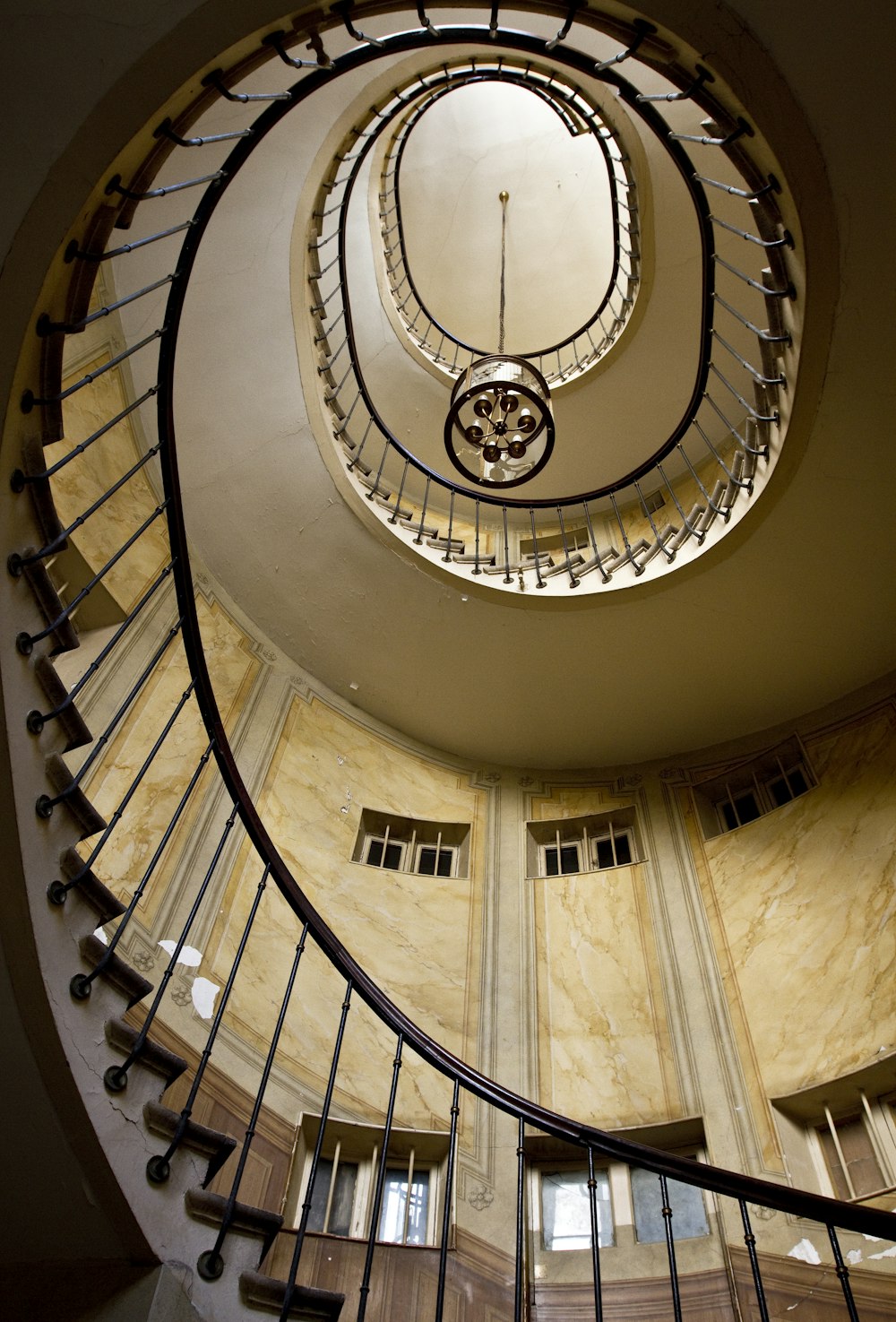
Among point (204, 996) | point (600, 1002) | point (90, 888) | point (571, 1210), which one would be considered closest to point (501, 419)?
point (600, 1002)

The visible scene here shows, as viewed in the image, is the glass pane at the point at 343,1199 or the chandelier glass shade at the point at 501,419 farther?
the chandelier glass shade at the point at 501,419

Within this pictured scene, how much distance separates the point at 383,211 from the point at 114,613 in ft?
18.0

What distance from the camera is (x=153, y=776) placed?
5.16 metres

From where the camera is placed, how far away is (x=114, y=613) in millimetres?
5688

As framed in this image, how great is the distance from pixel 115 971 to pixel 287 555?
4.25 m

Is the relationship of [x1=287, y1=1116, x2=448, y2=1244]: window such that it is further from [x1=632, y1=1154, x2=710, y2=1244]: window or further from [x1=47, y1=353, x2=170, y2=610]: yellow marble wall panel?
[x1=47, y1=353, x2=170, y2=610]: yellow marble wall panel

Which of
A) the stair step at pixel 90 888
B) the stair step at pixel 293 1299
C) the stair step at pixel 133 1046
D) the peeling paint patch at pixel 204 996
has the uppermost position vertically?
the peeling paint patch at pixel 204 996

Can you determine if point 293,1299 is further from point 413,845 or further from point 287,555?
point 287,555

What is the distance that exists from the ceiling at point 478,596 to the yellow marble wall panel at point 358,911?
52cm

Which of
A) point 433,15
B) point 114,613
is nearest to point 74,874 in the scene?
point 114,613

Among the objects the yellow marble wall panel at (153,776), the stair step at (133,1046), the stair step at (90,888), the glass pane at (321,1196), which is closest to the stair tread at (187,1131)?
the stair step at (133,1046)

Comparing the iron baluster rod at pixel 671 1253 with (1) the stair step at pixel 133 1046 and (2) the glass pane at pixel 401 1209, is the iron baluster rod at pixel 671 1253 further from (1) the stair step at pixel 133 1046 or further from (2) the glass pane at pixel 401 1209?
(2) the glass pane at pixel 401 1209

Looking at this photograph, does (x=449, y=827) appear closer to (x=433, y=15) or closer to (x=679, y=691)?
(x=679, y=691)

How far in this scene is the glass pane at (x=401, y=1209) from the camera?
4.20m
